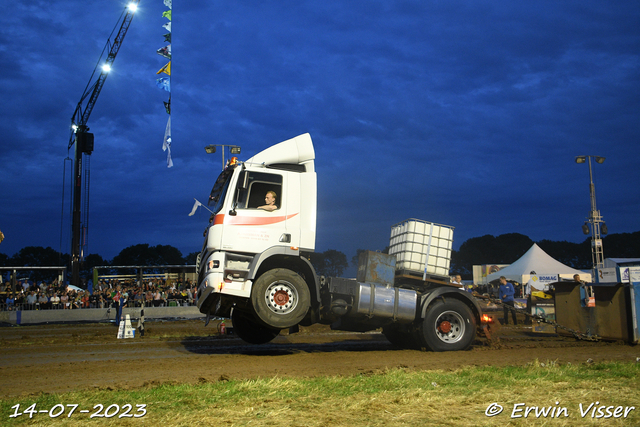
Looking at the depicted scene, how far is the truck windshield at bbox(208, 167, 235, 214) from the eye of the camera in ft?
32.4

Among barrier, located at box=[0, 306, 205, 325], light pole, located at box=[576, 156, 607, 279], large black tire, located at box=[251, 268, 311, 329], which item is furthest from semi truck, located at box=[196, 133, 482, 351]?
light pole, located at box=[576, 156, 607, 279]

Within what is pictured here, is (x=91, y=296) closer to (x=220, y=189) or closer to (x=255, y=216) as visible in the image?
(x=220, y=189)

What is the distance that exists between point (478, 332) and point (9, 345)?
1188 cm

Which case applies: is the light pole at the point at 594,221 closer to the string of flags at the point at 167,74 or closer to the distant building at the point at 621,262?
the distant building at the point at 621,262

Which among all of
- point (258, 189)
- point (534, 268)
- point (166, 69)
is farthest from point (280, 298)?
point (534, 268)

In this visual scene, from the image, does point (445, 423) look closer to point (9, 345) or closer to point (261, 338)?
point (261, 338)

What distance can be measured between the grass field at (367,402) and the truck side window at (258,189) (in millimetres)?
3667

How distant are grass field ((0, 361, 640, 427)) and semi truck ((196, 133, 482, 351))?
8.14 ft

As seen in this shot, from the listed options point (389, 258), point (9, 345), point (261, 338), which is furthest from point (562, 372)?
point (9, 345)

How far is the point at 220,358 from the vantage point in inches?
378

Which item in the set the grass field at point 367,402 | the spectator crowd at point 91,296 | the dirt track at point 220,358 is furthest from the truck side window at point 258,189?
the spectator crowd at point 91,296

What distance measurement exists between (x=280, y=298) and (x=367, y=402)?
4063mm

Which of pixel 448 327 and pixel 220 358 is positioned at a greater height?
pixel 448 327

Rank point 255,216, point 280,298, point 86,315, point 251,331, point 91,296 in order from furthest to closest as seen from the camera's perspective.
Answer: point 91,296
point 86,315
point 251,331
point 255,216
point 280,298
